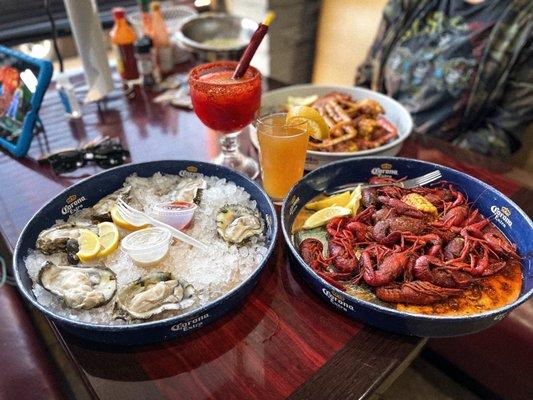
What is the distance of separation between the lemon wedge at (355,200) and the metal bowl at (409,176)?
98 mm

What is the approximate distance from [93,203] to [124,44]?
3.46 feet

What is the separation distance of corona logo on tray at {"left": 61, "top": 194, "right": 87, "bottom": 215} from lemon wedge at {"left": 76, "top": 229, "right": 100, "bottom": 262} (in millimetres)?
128

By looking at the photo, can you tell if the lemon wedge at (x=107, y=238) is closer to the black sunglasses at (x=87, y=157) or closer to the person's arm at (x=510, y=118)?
the black sunglasses at (x=87, y=157)

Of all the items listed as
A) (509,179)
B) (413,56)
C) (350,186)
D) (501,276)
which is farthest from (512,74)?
(501,276)

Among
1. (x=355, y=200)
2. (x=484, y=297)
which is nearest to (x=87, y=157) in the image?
(x=355, y=200)

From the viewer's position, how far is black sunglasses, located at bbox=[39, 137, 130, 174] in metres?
1.43

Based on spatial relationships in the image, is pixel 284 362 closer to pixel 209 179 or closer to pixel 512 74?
pixel 209 179

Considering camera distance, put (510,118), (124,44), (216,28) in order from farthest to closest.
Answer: (216,28) → (510,118) → (124,44)

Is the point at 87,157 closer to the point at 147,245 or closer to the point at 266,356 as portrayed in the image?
the point at 147,245

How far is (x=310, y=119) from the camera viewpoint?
49.1 inches

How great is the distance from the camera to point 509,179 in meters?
1.38

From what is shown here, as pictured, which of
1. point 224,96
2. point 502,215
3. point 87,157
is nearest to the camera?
point 502,215

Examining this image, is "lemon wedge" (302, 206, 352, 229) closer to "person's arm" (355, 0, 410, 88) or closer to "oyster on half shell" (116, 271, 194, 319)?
"oyster on half shell" (116, 271, 194, 319)

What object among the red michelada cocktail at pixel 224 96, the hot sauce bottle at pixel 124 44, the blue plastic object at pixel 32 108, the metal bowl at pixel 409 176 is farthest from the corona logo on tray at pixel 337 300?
the hot sauce bottle at pixel 124 44
